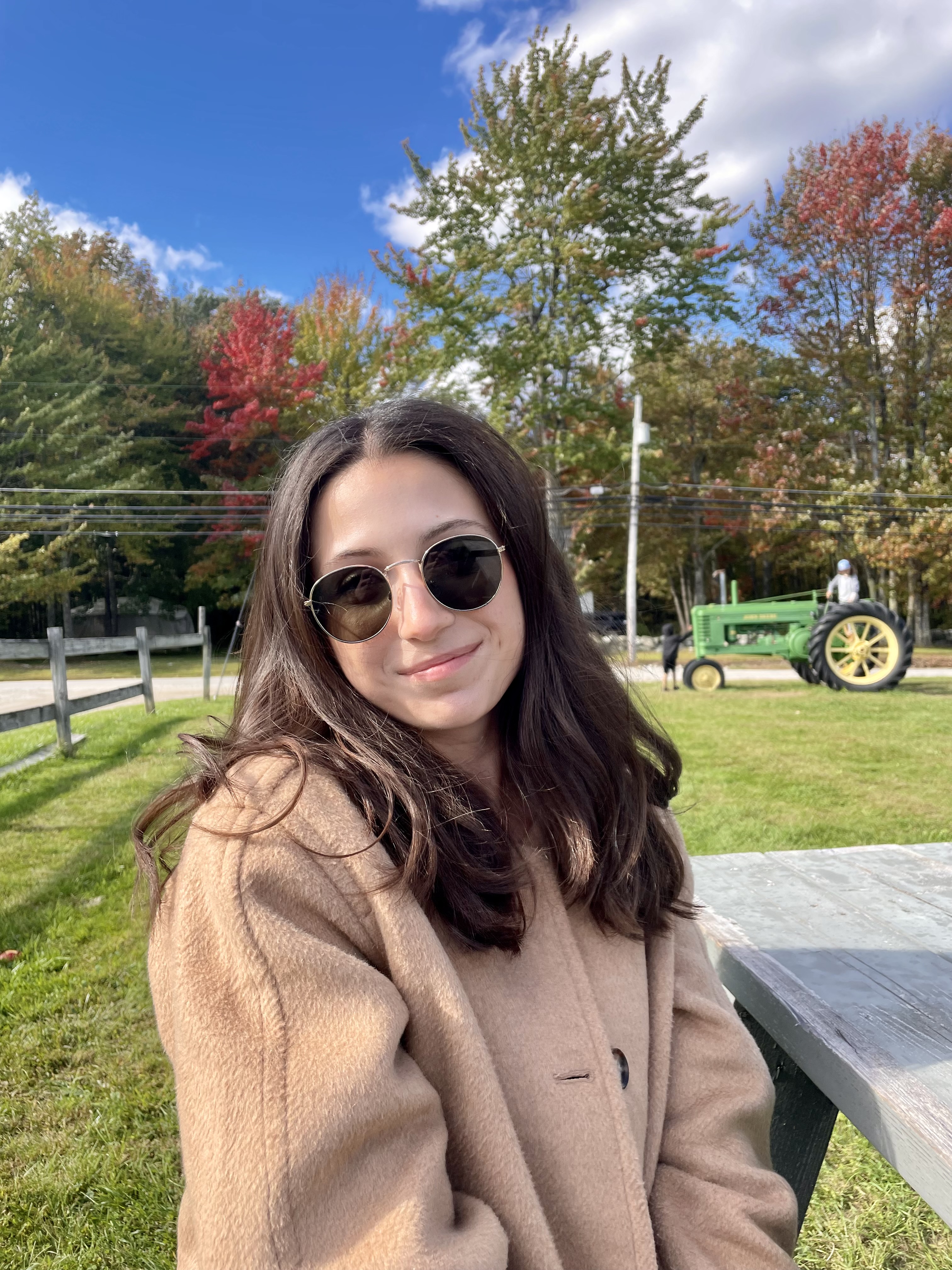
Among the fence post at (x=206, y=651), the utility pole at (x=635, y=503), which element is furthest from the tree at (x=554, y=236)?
the fence post at (x=206, y=651)

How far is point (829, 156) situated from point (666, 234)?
598cm

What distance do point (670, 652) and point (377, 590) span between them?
10133 millimetres

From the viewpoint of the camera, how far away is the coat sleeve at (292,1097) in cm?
75

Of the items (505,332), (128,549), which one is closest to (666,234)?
(505,332)

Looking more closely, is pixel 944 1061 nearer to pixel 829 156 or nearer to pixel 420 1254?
pixel 420 1254

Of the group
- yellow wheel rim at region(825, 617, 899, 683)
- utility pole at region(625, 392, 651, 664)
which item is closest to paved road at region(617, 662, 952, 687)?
yellow wheel rim at region(825, 617, 899, 683)

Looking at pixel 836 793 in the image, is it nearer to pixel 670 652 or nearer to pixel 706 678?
pixel 670 652

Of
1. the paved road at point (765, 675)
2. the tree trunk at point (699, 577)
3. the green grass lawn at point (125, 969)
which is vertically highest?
the tree trunk at point (699, 577)

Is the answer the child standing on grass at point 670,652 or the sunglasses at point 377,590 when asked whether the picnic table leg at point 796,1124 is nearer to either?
the sunglasses at point 377,590

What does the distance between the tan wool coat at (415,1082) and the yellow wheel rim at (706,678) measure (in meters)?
10.2

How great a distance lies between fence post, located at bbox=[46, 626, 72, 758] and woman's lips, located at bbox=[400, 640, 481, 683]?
6.05 m

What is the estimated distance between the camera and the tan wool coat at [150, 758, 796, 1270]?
761 millimetres

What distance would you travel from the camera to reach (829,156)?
818 inches

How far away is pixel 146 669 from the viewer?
9.27m
